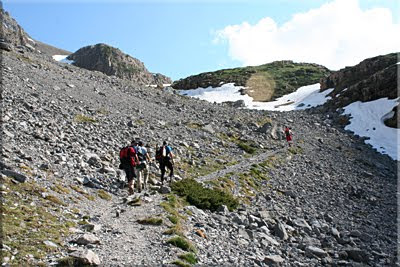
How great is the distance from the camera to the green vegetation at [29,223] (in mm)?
8297

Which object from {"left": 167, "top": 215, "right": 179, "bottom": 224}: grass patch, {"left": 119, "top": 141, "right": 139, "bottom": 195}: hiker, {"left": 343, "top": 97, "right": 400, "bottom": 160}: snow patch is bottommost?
{"left": 167, "top": 215, "right": 179, "bottom": 224}: grass patch

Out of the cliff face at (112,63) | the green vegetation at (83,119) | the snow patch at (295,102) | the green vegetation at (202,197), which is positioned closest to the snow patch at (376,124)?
the snow patch at (295,102)

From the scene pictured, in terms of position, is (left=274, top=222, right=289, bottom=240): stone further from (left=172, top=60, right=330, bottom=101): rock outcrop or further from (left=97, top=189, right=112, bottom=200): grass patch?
(left=172, top=60, right=330, bottom=101): rock outcrop

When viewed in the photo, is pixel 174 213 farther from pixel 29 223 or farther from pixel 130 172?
pixel 29 223

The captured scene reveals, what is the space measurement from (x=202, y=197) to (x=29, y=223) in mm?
8551

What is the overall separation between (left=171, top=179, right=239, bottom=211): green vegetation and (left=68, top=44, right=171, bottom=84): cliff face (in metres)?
156

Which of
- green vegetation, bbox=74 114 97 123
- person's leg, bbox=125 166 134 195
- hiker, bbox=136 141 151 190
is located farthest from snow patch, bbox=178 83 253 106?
person's leg, bbox=125 166 134 195

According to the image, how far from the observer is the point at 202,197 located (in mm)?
16594

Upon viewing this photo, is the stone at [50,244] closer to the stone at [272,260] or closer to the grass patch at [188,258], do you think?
the grass patch at [188,258]

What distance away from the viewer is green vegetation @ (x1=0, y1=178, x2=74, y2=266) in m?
8.30

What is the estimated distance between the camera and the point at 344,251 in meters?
14.7

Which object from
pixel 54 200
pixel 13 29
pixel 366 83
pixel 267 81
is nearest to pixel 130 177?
pixel 54 200

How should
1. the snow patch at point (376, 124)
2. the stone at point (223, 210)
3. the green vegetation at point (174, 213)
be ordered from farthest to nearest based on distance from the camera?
the snow patch at point (376, 124)
the stone at point (223, 210)
the green vegetation at point (174, 213)

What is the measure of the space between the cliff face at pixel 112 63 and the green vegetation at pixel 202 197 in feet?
510
